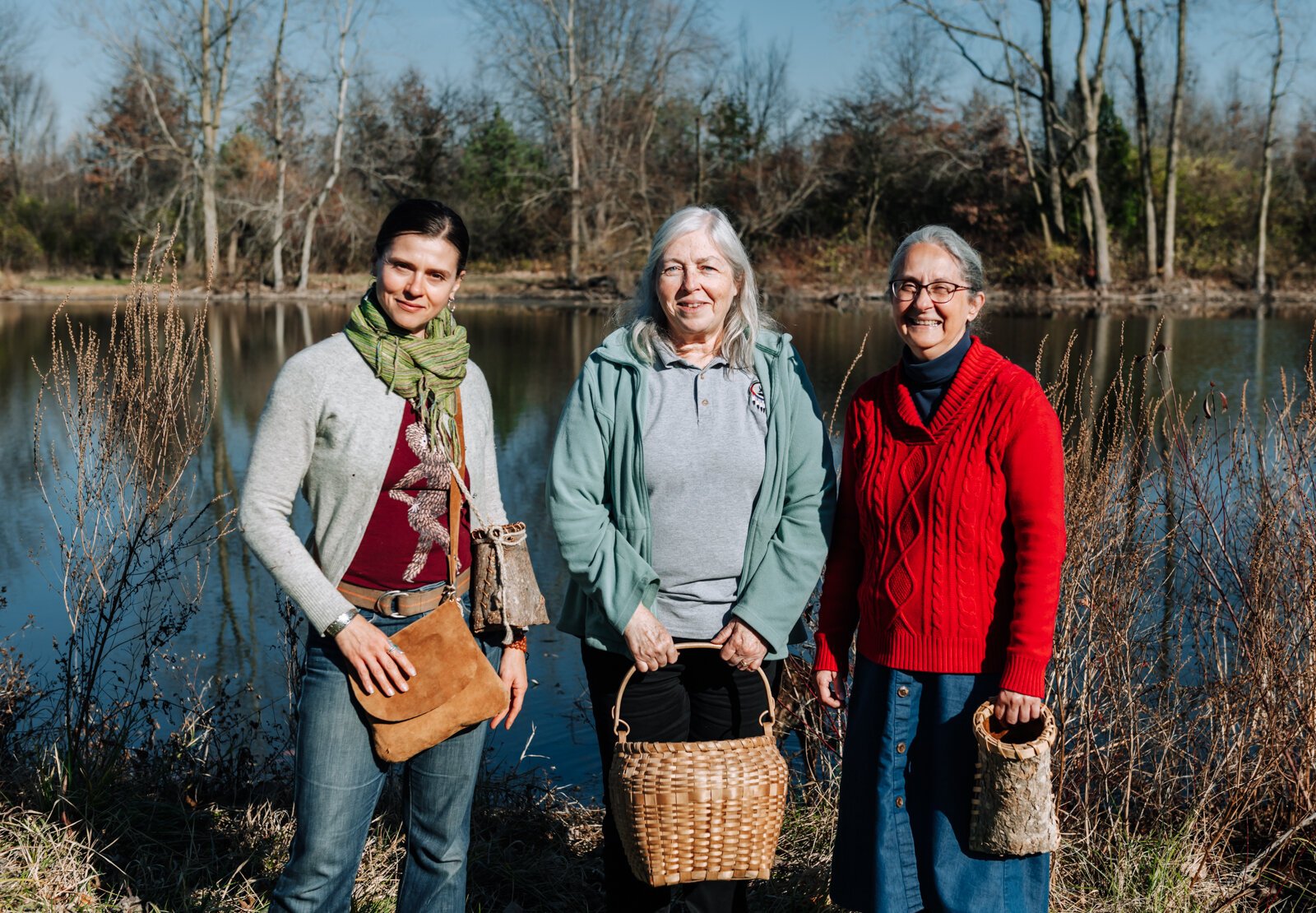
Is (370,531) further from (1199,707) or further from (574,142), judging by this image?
(574,142)

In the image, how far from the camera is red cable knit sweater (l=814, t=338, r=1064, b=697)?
2365 mm

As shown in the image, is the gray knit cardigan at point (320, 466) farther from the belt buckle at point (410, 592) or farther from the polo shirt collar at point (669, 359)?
the polo shirt collar at point (669, 359)

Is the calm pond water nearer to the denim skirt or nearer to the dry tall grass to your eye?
the dry tall grass

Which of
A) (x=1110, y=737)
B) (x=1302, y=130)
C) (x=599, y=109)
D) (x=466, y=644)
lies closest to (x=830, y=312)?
(x=599, y=109)

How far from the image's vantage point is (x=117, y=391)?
13.2ft

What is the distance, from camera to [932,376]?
8.20 ft

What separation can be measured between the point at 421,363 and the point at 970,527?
1228 mm

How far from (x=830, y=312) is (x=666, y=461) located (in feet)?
79.8

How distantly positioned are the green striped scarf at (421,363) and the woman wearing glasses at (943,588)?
95 cm

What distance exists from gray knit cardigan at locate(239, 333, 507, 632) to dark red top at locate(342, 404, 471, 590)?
1.1 inches

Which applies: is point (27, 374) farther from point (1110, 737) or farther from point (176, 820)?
point (1110, 737)

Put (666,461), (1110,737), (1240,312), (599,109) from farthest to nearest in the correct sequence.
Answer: (599,109) < (1240,312) < (1110,737) < (666,461)

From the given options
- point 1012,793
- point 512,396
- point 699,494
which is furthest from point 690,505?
point 512,396

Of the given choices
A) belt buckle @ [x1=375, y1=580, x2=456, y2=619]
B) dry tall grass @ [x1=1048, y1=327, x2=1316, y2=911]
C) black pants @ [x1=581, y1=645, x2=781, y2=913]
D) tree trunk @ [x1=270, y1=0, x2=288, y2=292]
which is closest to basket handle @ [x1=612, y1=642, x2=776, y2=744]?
black pants @ [x1=581, y1=645, x2=781, y2=913]
